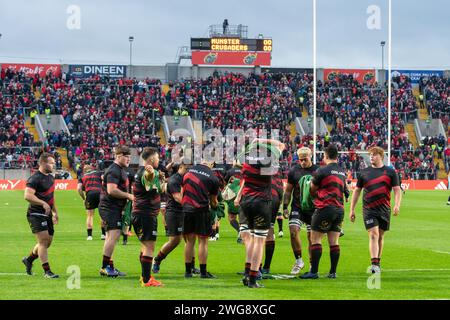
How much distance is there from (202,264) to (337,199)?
2.54 m

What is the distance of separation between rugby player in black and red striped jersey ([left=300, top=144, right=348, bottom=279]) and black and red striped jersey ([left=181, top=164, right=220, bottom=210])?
173 centimetres

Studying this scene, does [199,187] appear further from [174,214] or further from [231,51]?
[231,51]

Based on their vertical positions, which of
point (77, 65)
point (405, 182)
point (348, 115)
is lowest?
point (405, 182)

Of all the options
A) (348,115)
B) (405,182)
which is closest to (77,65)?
(348,115)

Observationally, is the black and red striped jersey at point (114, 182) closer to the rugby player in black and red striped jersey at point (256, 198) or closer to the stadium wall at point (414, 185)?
the rugby player in black and red striped jersey at point (256, 198)

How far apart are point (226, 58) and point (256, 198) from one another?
63816 millimetres

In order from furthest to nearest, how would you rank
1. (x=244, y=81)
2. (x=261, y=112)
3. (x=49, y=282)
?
(x=244, y=81)
(x=261, y=112)
(x=49, y=282)

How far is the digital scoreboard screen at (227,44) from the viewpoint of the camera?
75250 millimetres

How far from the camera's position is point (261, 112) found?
67.3m

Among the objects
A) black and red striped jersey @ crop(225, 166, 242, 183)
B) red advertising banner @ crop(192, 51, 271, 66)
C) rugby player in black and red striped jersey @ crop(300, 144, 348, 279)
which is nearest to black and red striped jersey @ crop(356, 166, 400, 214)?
rugby player in black and red striped jersey @ crop(300, 144, 348, 279)

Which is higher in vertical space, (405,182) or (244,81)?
(244,81)

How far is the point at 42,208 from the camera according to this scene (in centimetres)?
1462

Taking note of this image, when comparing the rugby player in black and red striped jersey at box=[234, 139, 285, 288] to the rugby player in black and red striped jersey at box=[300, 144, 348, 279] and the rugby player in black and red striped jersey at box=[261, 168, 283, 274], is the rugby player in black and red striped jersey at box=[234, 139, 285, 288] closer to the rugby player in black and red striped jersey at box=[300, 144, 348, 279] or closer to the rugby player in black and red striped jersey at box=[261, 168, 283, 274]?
the rugby player in black and red striped jersey at box=[300, 144, 348, 279]

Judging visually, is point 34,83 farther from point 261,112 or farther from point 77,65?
point 261,112
